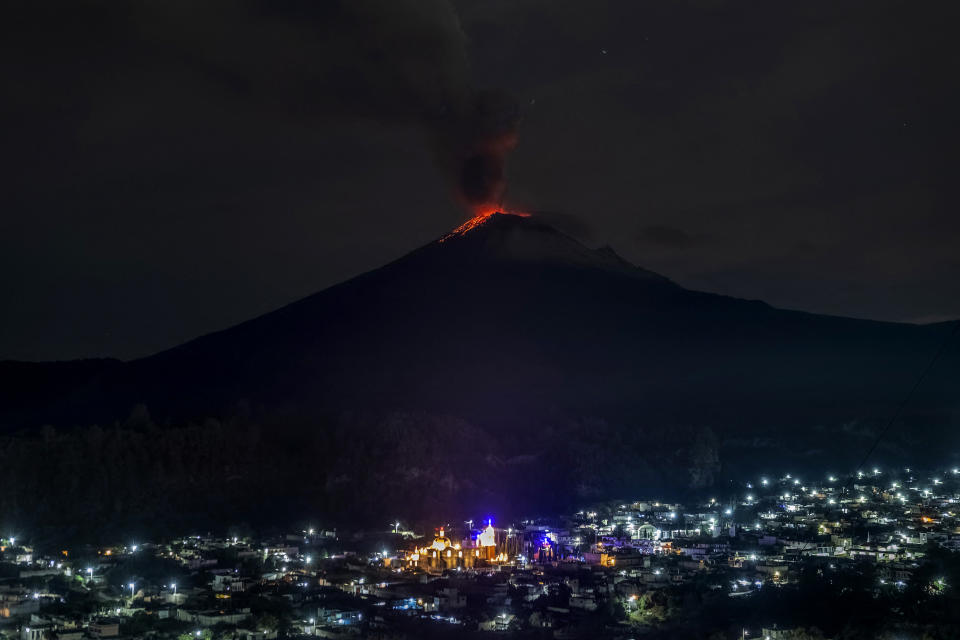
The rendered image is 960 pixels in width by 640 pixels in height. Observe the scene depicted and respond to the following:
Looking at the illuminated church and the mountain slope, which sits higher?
the mountain slope

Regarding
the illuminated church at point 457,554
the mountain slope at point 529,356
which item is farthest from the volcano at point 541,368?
Result: the illuminated church at point 457,554

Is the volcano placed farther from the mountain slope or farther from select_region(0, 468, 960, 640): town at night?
select_region(0, 468, 960, 640): town at night

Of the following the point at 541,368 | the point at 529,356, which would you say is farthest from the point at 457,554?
the point at 529,356

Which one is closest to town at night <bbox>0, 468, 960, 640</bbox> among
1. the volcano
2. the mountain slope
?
the volcano

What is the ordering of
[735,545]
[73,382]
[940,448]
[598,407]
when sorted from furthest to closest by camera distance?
[73,382]
[598,407]
[940,448]
[735,545]

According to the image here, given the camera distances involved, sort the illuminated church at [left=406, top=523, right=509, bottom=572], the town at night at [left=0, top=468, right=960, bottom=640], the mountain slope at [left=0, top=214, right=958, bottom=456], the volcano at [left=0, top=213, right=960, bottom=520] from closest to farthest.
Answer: the town at night at [left=0, top=468, right=960, bottom=640] → the illuminated church at [left=406, top=523, right=509, bottom=572] → the volcano at [left=0, top=213, right=960, bottom=520] → the mountain slope at [left=0, top=214, right=958, bottom=456]

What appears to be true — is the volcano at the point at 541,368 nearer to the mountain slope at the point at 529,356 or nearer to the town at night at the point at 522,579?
the mountain slope at the point at 529,356

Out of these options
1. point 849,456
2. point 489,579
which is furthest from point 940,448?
point 489,579

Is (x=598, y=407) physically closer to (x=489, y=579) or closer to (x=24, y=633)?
(x=489, y=579)
